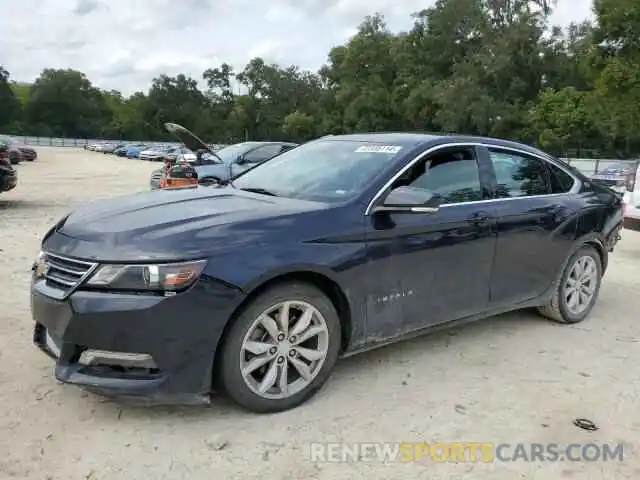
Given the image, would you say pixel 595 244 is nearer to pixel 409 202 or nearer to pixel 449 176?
pixel 449 176

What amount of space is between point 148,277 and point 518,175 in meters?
3.00

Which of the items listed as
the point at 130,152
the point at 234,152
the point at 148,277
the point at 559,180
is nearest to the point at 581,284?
the point at 559,180

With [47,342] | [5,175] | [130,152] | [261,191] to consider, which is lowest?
[130,152]

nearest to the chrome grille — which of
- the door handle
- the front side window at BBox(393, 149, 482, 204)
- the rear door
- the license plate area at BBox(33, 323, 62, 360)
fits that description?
the license plate area at BBox(33, 323, 62, 360)

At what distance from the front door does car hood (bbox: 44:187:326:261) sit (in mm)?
537

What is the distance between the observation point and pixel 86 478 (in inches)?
111

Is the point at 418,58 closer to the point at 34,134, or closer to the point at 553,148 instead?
the point at 553,148

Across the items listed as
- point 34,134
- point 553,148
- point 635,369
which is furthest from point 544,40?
point 34,134

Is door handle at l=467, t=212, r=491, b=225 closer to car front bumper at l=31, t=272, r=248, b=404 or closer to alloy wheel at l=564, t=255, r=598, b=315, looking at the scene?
alloy wheel at l=564, t=255, r=598, b=315

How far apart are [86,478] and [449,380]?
7.24 feet

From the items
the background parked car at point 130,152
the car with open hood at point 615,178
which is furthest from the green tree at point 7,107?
the car with open hood at point 615,178
